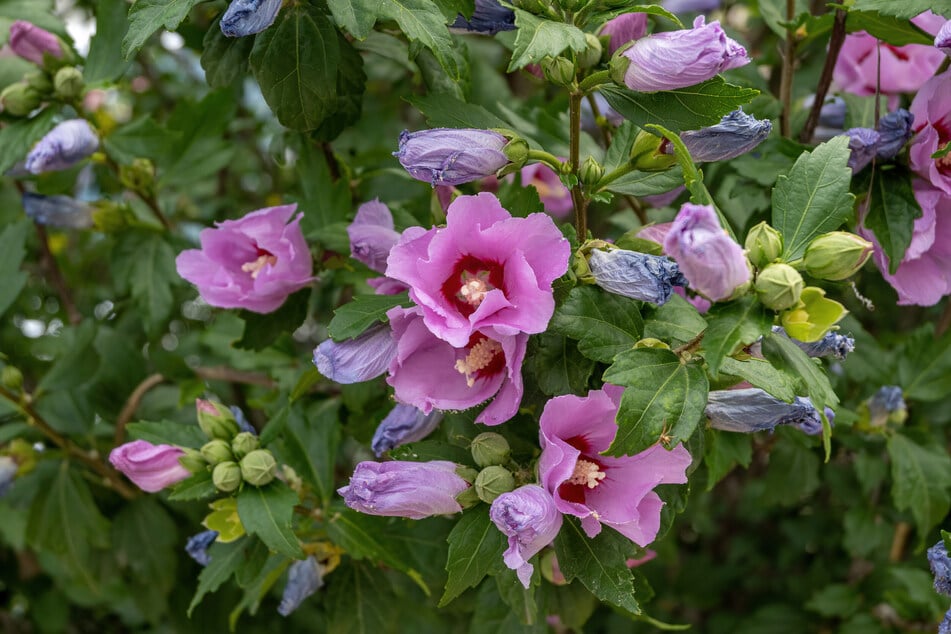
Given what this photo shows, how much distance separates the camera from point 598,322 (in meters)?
1.14

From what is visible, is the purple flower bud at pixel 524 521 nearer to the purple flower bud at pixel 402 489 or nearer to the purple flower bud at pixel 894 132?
the purple flower bud at pixel 402 489

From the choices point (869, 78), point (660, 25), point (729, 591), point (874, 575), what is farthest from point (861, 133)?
point (729, 591)

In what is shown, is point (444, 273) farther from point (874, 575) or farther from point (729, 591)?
point (729, 591)

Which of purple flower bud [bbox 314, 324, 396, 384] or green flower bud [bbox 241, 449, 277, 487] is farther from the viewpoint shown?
green flower bud [bbox 241, 449, 277, 487]

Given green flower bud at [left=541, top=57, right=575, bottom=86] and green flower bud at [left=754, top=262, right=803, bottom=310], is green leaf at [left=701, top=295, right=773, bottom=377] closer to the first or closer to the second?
green flower bud at [left=754, top=262, right=803, bottom=310]

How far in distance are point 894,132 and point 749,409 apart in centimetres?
57

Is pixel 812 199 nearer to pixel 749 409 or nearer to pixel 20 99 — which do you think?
pixel 749 409

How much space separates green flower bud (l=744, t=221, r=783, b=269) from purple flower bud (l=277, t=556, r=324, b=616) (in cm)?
92

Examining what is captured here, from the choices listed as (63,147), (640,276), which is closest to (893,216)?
(640,276)

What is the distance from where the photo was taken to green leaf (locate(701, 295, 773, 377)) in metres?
0.97

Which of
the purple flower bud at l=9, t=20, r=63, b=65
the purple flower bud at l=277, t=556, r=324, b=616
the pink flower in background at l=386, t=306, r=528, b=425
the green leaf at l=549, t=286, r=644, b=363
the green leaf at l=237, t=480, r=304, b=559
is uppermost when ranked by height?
the purple flower bud at l=9, t=20, r=63, b=65

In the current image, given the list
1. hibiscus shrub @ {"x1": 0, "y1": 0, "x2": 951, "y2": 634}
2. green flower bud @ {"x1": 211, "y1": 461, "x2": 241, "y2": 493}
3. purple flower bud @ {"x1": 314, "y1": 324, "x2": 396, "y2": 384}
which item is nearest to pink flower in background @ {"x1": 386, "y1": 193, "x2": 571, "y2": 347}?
hibiscus shrub @ {"x1": 0, "y1": 0, "x2": 951, "y2": 634}

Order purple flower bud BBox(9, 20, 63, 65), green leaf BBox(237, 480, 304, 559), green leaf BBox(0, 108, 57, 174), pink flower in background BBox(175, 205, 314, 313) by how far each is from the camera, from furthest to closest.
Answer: purple flower bud BBox(9, 20, 63, 65) → green leaf BBox(0, 108, 57, 174) → pink flower in background BBox(175, 205, 314, 313) → green leaf BBox(237, 480, 304, 559)

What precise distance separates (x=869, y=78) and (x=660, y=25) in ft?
1.46
